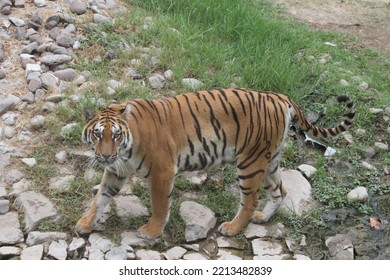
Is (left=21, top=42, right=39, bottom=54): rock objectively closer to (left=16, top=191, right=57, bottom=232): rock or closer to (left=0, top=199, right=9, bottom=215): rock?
(left=16, top=191, right=57, bottom=232): rock

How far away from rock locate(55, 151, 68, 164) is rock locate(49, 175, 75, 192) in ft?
0.56

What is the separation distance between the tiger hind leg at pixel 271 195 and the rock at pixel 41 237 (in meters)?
1.45

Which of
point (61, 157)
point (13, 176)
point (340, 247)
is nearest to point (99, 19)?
point (61, 157)

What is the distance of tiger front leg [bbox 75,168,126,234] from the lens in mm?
4184

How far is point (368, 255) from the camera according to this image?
4.32 m

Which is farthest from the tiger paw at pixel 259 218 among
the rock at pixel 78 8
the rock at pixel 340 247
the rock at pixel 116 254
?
the rock at pixel 78 8

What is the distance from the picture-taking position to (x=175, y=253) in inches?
163

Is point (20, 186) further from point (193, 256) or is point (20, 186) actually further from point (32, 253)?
point (193, 256)

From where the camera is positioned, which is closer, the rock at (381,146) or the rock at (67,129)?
the rock at (67,129)

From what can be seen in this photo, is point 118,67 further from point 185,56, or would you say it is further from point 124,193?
point 124,193

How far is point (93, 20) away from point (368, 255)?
12.5 feet

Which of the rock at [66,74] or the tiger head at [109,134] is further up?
the tiger head at [109,134]

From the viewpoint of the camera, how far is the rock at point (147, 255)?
4090 mm

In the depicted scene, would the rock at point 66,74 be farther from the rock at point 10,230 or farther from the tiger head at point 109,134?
the tiger head at point 109,134
